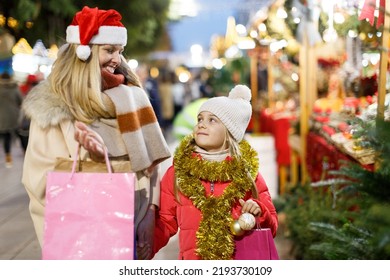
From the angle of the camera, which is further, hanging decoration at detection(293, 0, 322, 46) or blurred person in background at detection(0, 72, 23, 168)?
blurred person in background at detection(0, 72, 23, 168)

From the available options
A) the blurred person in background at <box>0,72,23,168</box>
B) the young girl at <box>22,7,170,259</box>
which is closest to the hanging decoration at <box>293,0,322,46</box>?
the young girl at <box>22,7,170,259</box>

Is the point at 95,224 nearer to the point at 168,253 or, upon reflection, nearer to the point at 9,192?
the point at 168,253

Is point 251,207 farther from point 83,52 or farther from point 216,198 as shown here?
point 83,52

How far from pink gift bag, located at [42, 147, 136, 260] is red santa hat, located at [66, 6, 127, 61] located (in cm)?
59

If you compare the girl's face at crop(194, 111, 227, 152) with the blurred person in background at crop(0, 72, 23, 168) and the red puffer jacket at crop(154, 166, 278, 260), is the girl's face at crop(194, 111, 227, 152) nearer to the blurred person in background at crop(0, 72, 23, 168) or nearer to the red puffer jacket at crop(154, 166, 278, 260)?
the red puffer jacket at crop(154, 166, 278, 260)

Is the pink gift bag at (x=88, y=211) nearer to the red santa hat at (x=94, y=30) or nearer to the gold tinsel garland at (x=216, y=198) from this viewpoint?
the gold tinsel garland at (x=216, y=198)

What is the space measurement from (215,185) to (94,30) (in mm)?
836

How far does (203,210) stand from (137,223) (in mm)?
290

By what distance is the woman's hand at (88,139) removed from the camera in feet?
9.98

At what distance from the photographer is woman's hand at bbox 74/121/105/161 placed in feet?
9.98

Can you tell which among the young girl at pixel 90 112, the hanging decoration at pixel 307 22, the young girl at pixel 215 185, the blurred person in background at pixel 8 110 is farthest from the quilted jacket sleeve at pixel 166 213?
the blurred person in background at pixel 8 110

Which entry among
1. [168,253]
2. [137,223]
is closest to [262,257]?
[137,223]

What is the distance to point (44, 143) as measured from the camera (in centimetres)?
325

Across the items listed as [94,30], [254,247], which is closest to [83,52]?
[94,30]
